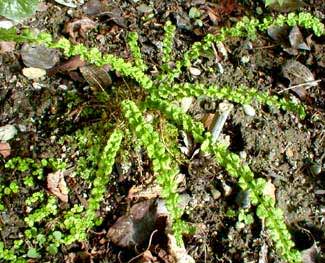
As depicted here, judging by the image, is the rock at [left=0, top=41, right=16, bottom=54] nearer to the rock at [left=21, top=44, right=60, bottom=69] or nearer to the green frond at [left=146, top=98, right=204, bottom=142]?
the rock at [left=21, top=44, right=60, bottom=69]

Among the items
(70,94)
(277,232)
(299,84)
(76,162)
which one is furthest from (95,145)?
(299,84)

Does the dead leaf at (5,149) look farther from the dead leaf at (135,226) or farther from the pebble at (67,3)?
the pebble at (67,3)

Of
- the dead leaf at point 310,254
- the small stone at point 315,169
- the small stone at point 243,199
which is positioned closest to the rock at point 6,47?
the small stone at point 243,199

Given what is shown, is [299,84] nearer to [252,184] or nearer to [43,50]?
[252,184]

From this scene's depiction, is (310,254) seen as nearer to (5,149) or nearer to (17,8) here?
(5,149)

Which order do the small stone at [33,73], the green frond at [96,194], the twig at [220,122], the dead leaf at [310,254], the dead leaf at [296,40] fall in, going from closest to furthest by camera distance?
1. the green frond at [96,194]
2. the dead leaf at [310,254]
3. the twig at [220,122]
4. the small stone at [33,73]
5. the dead leaf at [296,40]

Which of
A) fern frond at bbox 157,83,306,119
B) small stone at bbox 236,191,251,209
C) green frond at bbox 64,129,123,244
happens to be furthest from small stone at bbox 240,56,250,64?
green frond at bbox 64,129,123,244

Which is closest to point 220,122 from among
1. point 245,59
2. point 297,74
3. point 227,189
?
point 227,189
